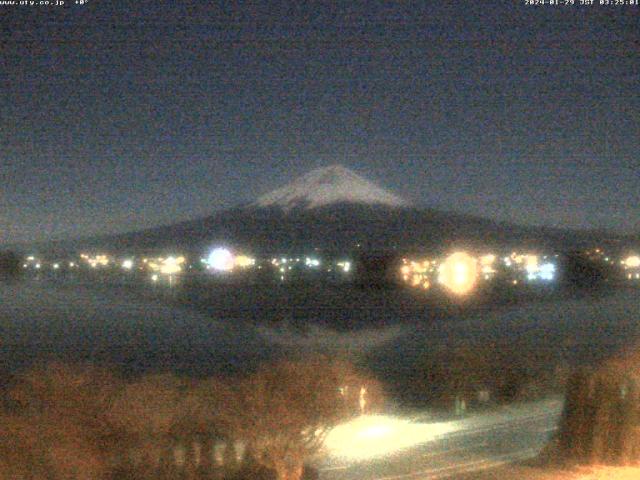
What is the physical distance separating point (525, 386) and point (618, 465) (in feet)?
8.81

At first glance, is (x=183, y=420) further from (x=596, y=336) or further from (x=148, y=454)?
(x=596, y=336)

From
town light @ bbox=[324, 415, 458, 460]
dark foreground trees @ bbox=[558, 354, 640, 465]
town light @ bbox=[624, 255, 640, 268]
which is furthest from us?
town light @ bbox=[624, 255, 640, 268]

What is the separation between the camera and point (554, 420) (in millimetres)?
9133

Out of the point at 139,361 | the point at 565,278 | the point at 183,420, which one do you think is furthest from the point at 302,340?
the point at 565,278

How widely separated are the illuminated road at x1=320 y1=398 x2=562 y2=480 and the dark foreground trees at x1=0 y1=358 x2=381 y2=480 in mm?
590

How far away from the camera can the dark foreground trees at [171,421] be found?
582 centimetres

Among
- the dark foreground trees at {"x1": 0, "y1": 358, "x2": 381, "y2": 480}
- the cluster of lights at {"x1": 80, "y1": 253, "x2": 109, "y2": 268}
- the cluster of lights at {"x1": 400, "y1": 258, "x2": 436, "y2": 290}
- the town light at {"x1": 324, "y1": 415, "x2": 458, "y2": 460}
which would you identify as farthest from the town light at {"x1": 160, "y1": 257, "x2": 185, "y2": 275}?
the dark foreground trees at {"x1": 0, "y1": 358, "x2": 381, "y2": 480}

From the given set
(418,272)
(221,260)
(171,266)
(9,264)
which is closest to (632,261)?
(418,272)

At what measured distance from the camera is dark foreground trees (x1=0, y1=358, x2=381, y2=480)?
5824 millimetres

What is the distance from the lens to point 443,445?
867 cm

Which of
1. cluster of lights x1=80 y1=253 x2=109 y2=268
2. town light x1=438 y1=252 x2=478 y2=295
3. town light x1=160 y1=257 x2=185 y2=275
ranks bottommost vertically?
town light x1=438 y1=252 x2=478 y2=295

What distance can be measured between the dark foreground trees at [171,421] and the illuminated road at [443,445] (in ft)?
1.93

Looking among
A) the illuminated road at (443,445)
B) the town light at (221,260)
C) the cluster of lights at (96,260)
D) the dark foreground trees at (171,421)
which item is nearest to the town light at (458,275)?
the illuminated road at (443,445)

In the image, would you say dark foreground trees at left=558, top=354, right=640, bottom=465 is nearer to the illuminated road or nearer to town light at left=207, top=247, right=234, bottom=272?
the illuminated road
